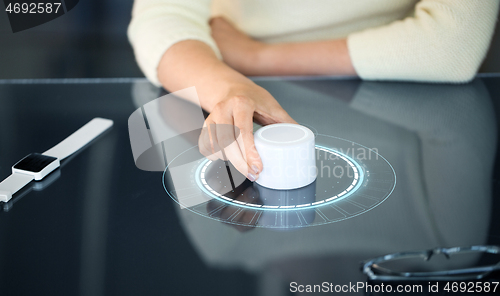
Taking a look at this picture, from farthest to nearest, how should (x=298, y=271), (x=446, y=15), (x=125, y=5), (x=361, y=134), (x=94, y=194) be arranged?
(x=125, y=5) < (x=446, y=15) < (x=361, y=134) < (x=94, y=194) < (x=298, y=271)

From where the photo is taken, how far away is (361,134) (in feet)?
2.16

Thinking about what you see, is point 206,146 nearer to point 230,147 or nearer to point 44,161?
point 230,147

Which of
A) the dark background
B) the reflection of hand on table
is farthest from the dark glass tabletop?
the dark background

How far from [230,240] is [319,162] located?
201 mm

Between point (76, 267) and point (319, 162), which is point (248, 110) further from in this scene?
point (76, 267)

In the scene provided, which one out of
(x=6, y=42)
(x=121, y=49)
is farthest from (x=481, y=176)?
(x=6, y=42)

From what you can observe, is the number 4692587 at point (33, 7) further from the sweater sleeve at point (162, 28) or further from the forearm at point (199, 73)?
the forearm at point (199, 73)

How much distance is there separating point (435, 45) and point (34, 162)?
2.35 ft

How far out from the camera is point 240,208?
490 millimetres

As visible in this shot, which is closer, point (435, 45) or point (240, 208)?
point (240, 208)

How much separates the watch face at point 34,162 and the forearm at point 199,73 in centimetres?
27

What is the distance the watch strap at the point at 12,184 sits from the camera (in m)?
0.51

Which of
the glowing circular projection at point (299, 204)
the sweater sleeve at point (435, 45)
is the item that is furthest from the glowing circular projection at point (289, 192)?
the sweater sleeve at point (435, 45)

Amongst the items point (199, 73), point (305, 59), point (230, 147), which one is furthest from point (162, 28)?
point (230, 147)
